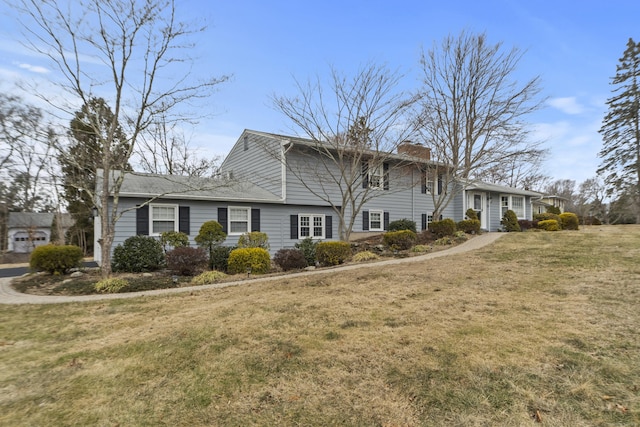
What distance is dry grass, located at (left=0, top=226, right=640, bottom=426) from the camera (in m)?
2.69

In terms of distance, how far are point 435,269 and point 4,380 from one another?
8.20 metres

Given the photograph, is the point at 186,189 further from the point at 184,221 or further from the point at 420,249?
the point at 420,249

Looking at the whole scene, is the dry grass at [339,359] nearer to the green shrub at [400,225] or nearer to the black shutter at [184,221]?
the black shutter at [184,221]

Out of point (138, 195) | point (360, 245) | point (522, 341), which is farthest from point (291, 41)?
point (522, 341)

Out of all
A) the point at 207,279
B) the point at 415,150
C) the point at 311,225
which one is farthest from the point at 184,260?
the point at 415,150

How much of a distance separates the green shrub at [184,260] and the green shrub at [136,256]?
51.7 inches

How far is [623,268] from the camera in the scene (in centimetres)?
769

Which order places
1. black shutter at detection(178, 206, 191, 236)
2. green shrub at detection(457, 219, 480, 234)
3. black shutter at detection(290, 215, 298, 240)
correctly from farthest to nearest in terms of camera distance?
green shrub at detection(457, 219, 480, 234) → black shutter at detection(290, 215, 298, 240) → black shutter at detection(178, 206, 191, 236)

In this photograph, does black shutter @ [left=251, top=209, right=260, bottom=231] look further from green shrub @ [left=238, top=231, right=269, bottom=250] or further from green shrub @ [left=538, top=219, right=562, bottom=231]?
green shrub @ [left=538, top=219, right=562, bottom=231]

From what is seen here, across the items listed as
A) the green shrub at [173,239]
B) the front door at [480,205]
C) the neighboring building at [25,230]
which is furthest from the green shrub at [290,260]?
the neighboring building at [25,230]

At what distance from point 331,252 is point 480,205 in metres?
16.2

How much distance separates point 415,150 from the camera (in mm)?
17203

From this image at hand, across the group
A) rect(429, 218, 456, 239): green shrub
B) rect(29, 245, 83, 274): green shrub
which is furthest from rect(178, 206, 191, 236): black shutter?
rect(429, 218, 456, 239): green shrub

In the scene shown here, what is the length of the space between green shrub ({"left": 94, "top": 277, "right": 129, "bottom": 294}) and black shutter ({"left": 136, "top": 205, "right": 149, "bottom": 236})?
384cm
